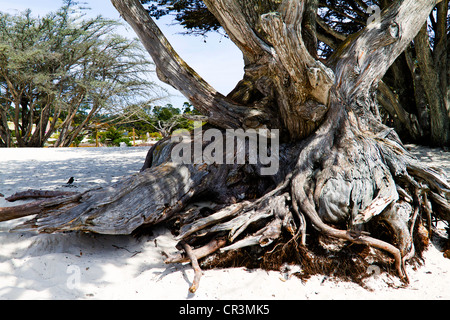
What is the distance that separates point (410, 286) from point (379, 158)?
1.37m

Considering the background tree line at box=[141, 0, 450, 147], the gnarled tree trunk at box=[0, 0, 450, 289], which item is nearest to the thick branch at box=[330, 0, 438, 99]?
the gnarled tree trunk at box=[0, 0, 450, 289]

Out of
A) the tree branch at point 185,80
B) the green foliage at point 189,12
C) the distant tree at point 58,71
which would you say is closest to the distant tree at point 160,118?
the distant tree at point 58,71

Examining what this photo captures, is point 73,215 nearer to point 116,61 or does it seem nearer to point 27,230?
point 27,230

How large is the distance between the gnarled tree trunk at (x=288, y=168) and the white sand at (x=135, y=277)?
0.22 metres

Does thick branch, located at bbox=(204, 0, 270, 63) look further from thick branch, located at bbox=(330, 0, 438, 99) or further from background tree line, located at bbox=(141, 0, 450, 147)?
background tree line, located at bbox=(141, 0, 450, 147)

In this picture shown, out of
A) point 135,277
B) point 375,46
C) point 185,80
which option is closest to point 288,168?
point 185,80

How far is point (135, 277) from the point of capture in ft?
8.15

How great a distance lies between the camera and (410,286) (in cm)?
238

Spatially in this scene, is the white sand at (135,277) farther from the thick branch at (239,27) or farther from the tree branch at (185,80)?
the thick branch at (239,27)

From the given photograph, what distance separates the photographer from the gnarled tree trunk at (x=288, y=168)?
2.72 meters

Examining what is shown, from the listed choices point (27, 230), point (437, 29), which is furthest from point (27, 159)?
point (437, 29)

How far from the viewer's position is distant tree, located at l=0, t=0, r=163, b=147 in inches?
532

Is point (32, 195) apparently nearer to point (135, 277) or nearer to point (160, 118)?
point (135, 277)
